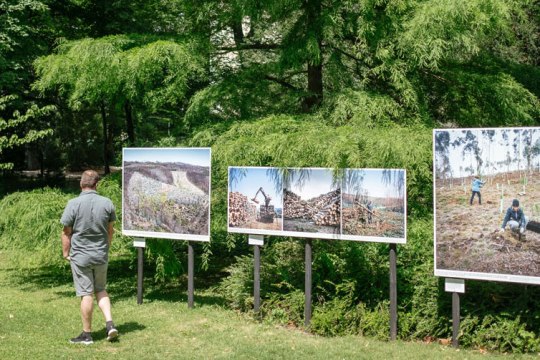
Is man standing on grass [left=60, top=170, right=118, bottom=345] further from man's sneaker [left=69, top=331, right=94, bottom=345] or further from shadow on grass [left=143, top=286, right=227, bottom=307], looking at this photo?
shadow on grass [left=143, top=286, right=227, bottom=307]

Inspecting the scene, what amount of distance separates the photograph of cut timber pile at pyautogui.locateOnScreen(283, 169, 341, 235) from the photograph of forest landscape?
190 millimetres

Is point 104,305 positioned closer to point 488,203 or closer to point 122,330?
point 122,330

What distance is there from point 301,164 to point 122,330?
9.85ft

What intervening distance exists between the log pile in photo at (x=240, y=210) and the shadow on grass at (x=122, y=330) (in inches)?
69.3

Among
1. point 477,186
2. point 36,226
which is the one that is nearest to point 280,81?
point 36,226

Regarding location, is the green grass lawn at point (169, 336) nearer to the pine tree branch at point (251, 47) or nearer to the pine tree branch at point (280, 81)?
the pine tree branch at point (280, 81)

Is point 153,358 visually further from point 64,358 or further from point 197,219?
point 197,219

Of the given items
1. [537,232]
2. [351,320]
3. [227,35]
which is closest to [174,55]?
[227,35]

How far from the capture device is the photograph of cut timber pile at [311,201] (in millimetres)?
7422

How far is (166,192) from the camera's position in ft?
28.3

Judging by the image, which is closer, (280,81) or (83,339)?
(83,339)

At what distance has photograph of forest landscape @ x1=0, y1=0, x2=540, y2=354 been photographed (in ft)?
21.6

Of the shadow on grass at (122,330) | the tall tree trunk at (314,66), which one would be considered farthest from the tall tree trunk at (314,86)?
the shadow on grass at (122,330)

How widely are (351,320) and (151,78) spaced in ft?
18.4
